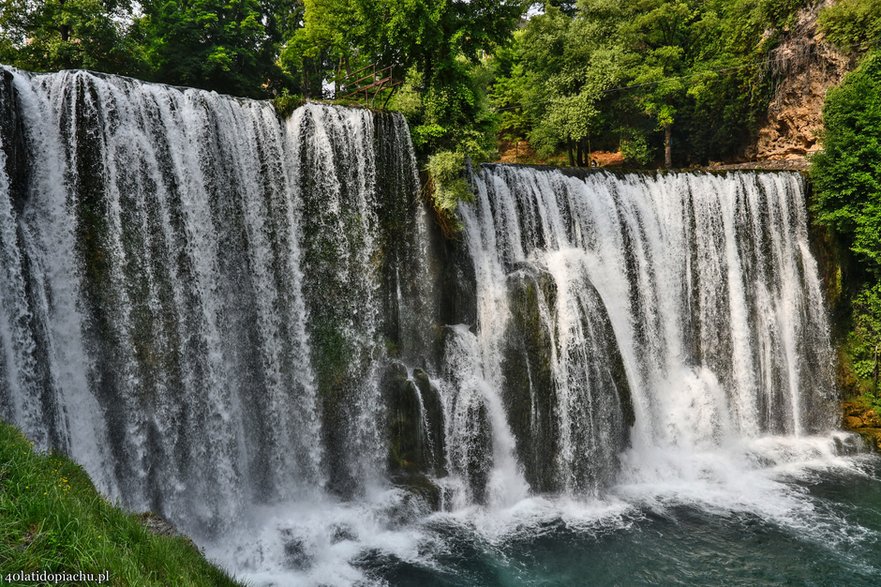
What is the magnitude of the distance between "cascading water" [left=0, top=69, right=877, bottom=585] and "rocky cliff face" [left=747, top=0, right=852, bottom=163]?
7.15 metres

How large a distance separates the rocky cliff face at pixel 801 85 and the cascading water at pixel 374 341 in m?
7.15

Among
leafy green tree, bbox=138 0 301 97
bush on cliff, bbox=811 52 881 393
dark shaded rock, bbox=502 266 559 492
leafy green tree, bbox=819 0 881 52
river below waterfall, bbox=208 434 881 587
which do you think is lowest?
river below waterfall, bbox=208 434 881 587

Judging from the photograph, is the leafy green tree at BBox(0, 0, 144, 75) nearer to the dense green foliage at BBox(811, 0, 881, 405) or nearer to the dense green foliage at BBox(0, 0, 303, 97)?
the dense green foliage at BBox(0, 0, 303, 97)

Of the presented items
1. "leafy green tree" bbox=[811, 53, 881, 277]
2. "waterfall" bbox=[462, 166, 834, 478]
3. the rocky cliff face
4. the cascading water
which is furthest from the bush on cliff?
the rocky cliff face

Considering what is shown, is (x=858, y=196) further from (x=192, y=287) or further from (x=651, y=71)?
(x=192, y=287)

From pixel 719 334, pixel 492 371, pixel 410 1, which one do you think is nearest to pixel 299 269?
pixel 492 371

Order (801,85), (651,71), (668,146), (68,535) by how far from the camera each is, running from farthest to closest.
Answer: (668,146)
(651,71)
(801,85)
(68,535)

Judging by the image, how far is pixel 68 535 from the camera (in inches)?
161

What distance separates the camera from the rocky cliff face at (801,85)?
20.2m

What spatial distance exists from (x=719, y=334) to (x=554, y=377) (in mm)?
7245

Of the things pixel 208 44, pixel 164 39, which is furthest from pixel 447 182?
pixel 164 39

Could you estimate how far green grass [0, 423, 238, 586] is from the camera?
3.78 m

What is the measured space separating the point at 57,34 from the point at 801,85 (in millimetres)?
28232

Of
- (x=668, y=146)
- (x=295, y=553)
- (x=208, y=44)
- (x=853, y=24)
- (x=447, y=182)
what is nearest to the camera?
(x=295, y=553)
